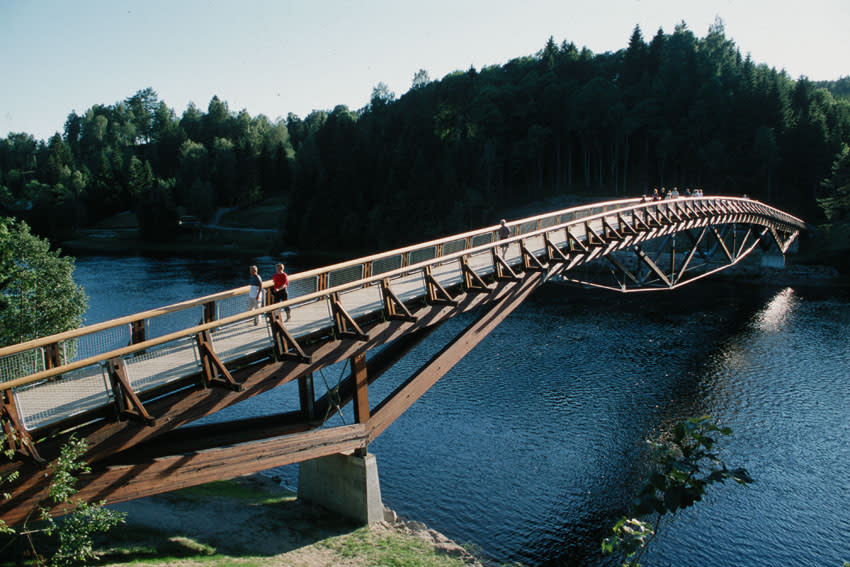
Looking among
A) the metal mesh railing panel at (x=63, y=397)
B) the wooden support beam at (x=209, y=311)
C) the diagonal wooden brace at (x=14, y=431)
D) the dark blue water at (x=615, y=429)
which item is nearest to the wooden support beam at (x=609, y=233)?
the dark blue water at (x=615, y=429)

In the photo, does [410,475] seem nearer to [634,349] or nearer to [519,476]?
[519,476]

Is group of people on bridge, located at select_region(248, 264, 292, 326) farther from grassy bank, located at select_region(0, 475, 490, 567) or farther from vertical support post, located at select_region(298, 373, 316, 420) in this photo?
grassy bank, located at select_region(0, 475, 490, 567)

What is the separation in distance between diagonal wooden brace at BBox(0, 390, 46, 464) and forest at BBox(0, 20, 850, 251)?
8188cm

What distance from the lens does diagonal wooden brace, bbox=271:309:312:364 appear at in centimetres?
1420

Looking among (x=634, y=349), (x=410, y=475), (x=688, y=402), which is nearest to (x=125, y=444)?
(x=410, y=475)

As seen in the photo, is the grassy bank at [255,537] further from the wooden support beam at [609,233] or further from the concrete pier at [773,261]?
the concrete pier at [773,261]

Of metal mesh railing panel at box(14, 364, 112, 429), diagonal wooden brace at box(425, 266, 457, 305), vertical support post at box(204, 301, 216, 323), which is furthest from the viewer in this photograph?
diagonal wooden brace at box(425, 266, 457, 305)

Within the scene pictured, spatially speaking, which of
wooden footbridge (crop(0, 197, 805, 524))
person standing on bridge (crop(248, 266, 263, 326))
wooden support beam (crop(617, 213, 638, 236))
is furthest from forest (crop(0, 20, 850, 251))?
person standing on bridge (crop(248, 266, 263, 326))

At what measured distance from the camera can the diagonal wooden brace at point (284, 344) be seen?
46.6 ft

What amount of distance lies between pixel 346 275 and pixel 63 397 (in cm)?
793

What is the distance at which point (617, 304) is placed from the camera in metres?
55.7

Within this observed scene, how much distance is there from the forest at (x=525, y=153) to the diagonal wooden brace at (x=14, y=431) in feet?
269

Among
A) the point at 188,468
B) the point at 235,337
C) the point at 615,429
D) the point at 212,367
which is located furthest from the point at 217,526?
the point at 615,429

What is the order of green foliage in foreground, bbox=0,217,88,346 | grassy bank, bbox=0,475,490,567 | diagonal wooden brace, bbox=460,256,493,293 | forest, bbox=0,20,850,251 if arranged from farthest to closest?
1. forest, bbox=0,20,850,251
2. green foliage in foreground, bbox=0,217,88,346
3. diagonal wooden brace, bbox=460,256,493,293
4. grassy bank, bbox=0,475,490,567
